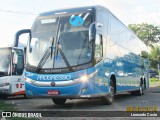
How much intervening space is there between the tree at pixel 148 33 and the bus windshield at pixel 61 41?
3169 inches

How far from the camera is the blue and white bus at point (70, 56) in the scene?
11.0 m

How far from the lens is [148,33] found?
90.2 meters

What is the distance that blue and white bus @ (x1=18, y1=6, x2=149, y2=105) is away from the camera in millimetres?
11031

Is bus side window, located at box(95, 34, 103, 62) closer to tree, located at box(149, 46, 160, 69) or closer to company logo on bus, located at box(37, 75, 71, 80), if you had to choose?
company logo on bus, located at box(37, 75, 71, 80)

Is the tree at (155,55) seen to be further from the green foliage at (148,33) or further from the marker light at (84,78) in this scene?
the marker light at (84,78)

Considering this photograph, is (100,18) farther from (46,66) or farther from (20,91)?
(20,91)

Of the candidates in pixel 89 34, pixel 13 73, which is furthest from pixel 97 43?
pixel 13 73

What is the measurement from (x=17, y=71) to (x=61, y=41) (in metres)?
7.66

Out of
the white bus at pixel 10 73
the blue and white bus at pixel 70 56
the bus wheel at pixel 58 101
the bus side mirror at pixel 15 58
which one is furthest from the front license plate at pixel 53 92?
the bus side mirror at pixel 15 58

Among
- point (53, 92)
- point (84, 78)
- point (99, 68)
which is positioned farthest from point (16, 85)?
point (84, 78)

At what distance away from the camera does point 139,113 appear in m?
9.82

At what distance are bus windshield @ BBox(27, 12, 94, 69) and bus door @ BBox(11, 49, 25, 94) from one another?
658 cm

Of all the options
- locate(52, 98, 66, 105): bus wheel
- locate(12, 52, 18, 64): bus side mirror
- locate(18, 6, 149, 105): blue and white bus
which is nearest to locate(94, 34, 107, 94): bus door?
locate(18, 6, 149, 105): blue and white bus

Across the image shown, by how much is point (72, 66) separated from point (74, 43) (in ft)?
2.66
